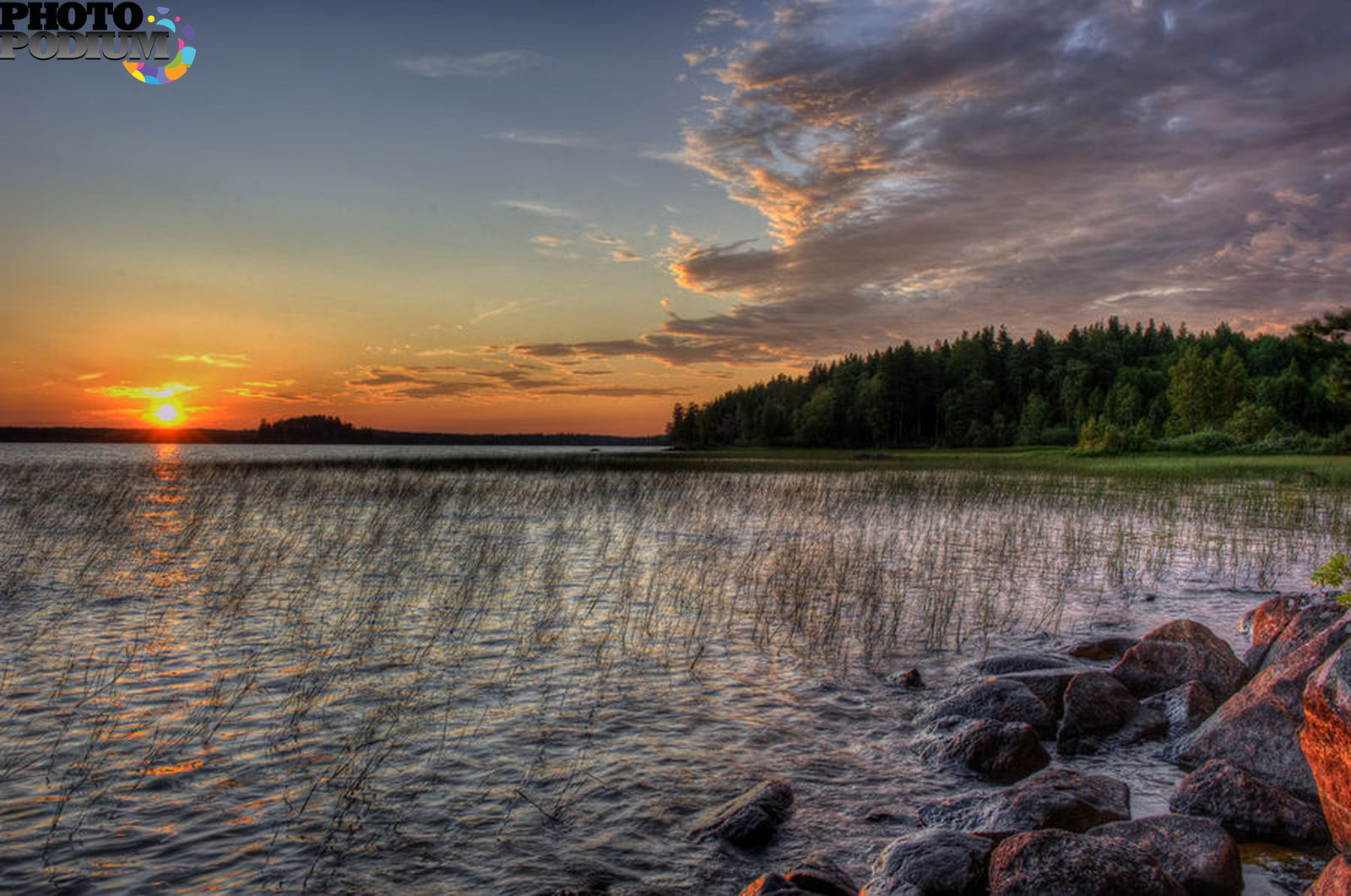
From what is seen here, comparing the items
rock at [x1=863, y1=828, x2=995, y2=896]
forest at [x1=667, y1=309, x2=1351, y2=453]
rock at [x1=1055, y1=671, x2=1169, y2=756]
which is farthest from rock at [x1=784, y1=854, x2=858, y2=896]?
forest at [x1=667, y1=309, x2=1351, y2=453]

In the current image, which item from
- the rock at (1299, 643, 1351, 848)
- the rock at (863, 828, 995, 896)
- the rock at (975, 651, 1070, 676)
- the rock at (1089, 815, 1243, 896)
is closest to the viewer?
the rock at (1299, 643, 1351, 848)

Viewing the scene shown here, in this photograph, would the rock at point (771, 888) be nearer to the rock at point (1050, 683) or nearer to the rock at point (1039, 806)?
the rock at point (1039, 806)

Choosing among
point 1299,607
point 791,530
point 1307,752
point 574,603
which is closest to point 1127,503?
point 791,530

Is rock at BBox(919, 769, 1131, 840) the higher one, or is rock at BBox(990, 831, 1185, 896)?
rock at BBox(990, 831, 1185, 896)

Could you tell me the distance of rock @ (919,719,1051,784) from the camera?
22.9 feet

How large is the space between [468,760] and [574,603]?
6.49 m

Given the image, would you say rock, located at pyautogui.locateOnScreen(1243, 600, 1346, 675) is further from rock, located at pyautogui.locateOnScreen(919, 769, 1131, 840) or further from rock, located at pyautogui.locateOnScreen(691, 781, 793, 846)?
rock, located at pyautogui.locateOnScreen(691, 781, 793, 846)

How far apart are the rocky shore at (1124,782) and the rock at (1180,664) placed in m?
0.02

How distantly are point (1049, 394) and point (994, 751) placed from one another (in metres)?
160

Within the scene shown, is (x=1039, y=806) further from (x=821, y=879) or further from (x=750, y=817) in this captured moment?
(x=750, y=817)

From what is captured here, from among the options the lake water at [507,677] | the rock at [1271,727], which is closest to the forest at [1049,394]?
the lake water at [507,677]

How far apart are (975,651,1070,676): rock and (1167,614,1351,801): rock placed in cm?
221

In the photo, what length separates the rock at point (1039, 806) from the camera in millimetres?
5629

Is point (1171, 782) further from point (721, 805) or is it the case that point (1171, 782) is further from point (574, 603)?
point (574, 603)
